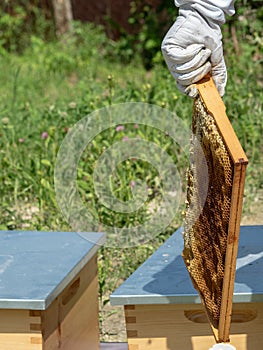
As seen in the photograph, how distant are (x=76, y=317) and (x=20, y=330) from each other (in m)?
0.39

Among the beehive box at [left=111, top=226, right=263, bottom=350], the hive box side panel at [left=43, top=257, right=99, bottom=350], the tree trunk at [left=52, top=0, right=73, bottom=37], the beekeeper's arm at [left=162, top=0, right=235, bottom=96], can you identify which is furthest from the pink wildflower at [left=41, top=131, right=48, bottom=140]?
the tree trunk at [left=52, top=0, right=73, bottom=37]

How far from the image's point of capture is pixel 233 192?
174 centimetres

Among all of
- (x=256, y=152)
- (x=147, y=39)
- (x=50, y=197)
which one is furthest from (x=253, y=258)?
(x=147, y=39)

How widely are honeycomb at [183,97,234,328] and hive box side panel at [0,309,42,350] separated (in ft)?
1.79

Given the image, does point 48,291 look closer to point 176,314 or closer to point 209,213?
point 176,314

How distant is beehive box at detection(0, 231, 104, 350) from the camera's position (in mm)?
2391

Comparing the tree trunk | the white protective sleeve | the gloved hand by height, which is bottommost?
the tree trunk

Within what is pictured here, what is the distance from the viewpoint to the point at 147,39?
8.53 meters

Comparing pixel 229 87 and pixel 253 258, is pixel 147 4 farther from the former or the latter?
pixel 253 258

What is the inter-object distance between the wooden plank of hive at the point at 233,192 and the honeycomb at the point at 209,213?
0.08ft

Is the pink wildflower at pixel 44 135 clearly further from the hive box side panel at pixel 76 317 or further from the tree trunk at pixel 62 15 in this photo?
the tree trunk at pixel 62 15

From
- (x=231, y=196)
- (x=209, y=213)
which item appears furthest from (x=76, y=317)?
(x=231, y=196)

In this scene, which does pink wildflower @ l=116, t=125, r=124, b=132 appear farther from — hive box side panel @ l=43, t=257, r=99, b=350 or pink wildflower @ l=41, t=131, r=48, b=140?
hive box side panel @ l=43, t=257, r=99, b=350

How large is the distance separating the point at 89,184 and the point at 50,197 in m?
0.24
